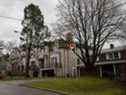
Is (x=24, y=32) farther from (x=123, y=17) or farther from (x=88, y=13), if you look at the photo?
(x=123, y=17)

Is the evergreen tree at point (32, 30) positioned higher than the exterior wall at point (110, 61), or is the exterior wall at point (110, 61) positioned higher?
the evergreen tree at point (32, 30)

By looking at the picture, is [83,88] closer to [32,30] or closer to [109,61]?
[109,61]

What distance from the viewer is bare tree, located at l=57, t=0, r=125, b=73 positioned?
35.6 m

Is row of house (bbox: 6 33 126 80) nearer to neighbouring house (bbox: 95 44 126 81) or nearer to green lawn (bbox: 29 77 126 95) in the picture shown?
neighbouring house (bbox: 95 44 126 81)

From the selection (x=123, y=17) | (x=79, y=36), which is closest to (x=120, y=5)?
(x=123, y=17)

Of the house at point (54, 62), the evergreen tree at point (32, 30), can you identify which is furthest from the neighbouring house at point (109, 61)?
the evergreen tree at point (32, 30)

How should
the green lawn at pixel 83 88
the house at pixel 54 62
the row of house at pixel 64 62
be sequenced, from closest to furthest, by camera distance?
the green lawn at pixel 83 88 < the row of house at pixel 64 62 < the house at pixel 54 62

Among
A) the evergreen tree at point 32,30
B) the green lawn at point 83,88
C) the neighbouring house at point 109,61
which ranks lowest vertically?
the green lawn at point 83,88

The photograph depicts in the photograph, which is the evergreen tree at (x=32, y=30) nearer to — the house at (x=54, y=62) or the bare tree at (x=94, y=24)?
the house at (x=54, y=62)

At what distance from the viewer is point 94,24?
35.6 meters

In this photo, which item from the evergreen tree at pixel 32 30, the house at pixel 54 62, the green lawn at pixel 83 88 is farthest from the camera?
the house at pixel 54 62

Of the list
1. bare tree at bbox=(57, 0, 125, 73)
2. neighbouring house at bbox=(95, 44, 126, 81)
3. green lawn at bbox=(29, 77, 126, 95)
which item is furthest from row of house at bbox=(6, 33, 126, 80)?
green lawn at bbox=(29, 77, 126, 95)

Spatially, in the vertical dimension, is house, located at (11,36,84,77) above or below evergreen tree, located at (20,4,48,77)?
below

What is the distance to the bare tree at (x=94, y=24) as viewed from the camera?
35.6 metres
